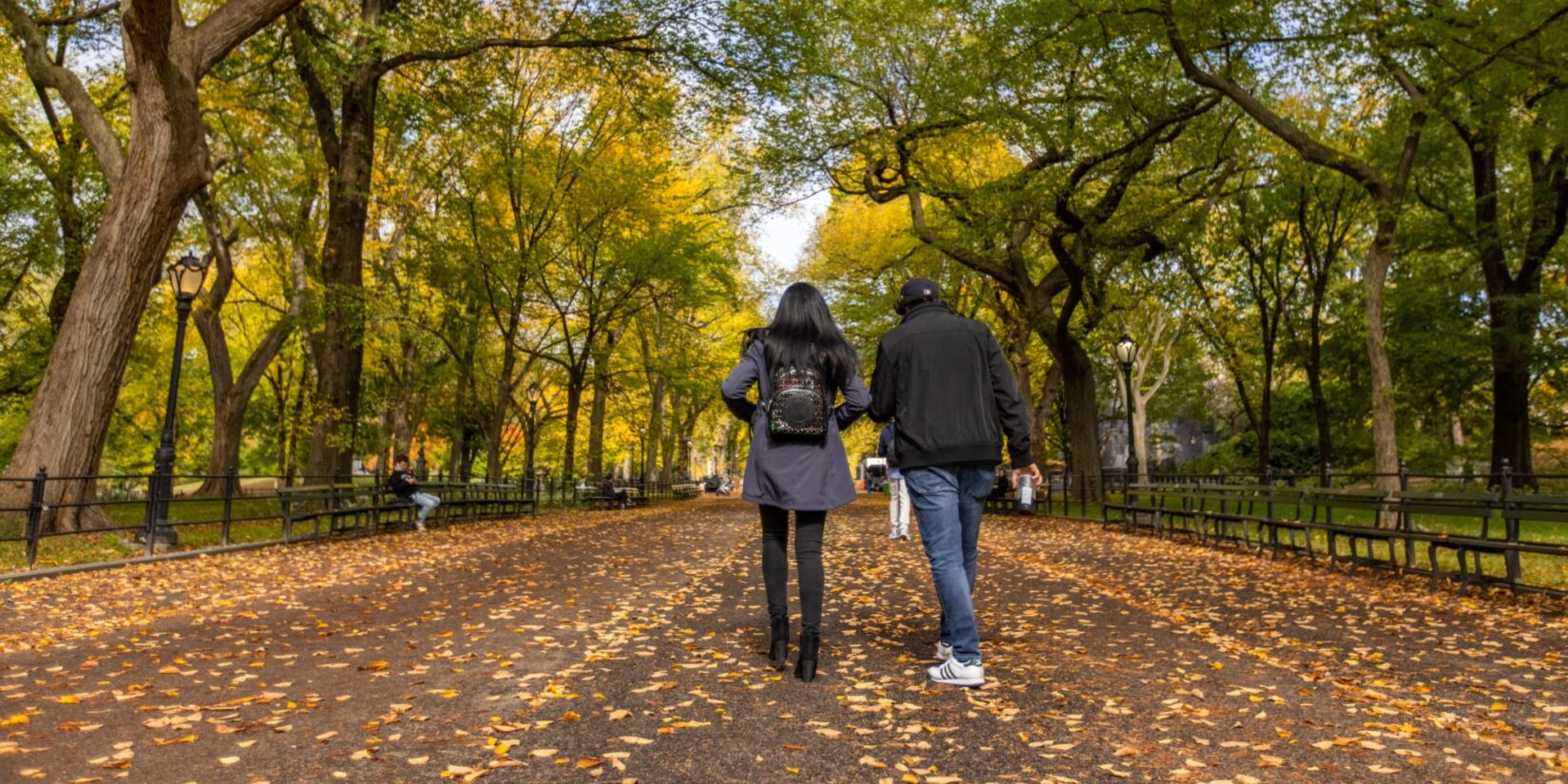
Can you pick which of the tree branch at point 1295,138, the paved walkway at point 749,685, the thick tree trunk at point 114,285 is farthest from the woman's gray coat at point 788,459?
the tree branch at point 1295,138

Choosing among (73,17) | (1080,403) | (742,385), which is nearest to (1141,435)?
(1080,403)

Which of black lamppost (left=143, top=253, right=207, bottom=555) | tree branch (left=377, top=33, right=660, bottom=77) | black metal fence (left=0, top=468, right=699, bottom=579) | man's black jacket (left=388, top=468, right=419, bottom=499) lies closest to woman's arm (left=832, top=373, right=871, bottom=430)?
black metal fence (left=0, top=468, right=699, bottom=579)

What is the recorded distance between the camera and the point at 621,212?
27.0 metres

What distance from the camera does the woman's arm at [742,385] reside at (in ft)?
15.5

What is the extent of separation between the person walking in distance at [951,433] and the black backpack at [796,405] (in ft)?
1.09

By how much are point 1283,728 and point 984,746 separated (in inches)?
50.6

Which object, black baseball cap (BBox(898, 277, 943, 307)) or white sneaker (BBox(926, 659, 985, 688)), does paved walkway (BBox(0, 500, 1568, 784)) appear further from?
black baseball cap (BBox(898, 277, 943, 307))

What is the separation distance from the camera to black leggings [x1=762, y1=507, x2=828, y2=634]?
4715 mm

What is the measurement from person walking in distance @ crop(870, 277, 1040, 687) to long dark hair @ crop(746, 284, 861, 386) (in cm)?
22

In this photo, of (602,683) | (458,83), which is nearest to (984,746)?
(602,683)

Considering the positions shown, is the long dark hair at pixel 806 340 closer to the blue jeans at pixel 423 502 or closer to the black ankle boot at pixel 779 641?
the black ankle boot at pixel 779 641

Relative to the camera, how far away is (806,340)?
4.88 m

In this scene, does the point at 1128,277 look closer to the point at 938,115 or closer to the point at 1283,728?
the point at 938,115

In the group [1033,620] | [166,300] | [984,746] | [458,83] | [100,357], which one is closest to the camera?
[984,746]
